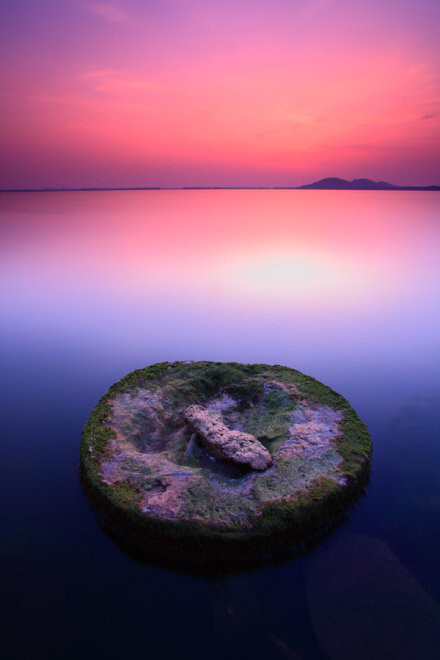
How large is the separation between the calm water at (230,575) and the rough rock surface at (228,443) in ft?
7.92

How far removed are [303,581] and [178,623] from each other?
8.85ft

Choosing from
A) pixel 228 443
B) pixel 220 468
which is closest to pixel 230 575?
pixel 220 468

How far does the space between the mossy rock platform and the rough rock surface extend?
0.69 feet

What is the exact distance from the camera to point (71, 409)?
14516 mm

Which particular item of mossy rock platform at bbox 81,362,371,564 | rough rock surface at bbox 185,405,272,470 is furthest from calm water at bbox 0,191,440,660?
rough rock surface at bbox 185,405,272,470

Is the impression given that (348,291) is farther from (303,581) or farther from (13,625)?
(13,625)

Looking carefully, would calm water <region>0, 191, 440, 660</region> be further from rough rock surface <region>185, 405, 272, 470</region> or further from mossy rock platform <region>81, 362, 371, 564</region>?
rough rock surface <region>185, 405, 272, 470</region>

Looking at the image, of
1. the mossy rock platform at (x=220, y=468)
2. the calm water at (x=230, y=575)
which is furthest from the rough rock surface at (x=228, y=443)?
the calm water at (x=230, y=575)

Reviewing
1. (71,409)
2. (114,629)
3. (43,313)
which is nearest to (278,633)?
(114,629)

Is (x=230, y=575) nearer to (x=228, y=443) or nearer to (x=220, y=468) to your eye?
(x=220, y=468)

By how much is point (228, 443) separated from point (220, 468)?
2.31 ft

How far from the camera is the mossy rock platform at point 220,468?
858 cm

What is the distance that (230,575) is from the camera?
823 centimetres

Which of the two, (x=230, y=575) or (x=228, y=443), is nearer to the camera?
(x=230, y=575)
